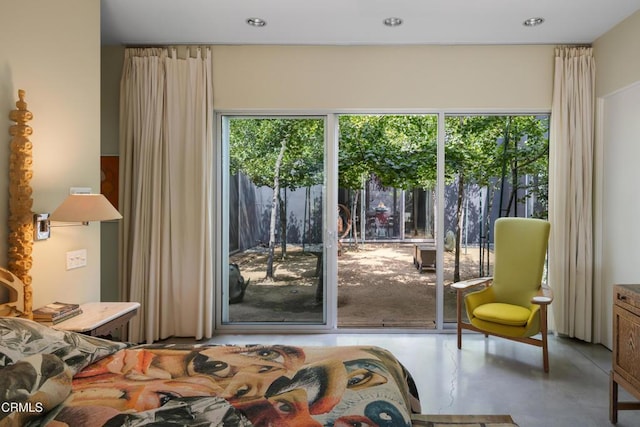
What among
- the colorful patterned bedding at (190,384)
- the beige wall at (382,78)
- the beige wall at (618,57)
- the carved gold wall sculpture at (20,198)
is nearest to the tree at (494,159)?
the beige wall at (382,78)

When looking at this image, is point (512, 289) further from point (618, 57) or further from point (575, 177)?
point (618, 57)

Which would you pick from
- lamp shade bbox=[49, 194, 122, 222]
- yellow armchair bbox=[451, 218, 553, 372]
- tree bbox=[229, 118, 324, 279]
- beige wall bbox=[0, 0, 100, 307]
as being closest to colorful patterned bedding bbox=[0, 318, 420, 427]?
lamp shade bbox=[49, 194, 122, 222]

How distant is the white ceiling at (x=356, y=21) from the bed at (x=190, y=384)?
2.58 metres

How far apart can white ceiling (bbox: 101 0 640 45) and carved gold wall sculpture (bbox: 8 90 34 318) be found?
1.44 m

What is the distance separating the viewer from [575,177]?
398cm

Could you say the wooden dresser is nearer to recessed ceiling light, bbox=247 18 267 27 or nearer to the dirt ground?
the dirt ground

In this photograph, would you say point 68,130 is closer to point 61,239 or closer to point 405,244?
point 61,239

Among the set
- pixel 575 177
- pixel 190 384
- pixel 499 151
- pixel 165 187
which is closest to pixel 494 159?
pixel 499 151

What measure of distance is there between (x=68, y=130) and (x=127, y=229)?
145 centimetres

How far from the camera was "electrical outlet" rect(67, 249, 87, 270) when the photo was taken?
2824 millimetres

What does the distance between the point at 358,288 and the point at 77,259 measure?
2.77m

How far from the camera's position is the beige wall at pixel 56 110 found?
239 centimetres

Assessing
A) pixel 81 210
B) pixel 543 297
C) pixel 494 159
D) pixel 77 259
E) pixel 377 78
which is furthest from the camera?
pixel 494 159

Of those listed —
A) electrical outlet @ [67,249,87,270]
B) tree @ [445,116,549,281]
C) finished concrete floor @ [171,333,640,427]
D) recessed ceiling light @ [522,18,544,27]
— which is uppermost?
recessed ceiling light @ [522,18,544,27]
